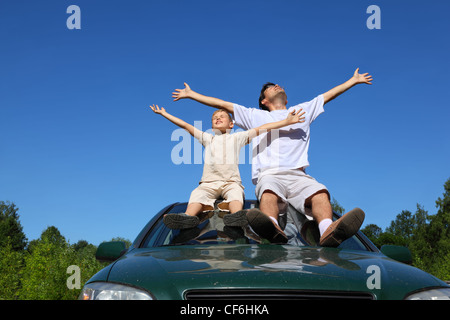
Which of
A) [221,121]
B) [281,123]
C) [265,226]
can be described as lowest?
[265,226]


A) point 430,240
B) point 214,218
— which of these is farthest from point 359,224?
point 430,240

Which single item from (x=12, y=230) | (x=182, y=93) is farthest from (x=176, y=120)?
(x=12, y=230)

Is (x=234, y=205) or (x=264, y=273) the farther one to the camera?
(x=234, y=205)

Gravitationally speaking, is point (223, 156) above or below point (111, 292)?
above

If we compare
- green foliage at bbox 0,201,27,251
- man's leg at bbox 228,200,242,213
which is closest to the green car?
man's leg at bbox 228,200,242,213

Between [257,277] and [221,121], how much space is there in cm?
342

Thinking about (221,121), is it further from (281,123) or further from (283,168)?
(283,168)

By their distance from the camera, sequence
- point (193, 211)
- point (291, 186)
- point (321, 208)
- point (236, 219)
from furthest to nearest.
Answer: point (291, 186) → point (193, 211) → point (321, 208) → point (236, 219)

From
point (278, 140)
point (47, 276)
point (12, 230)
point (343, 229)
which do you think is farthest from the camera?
point (12, 230)

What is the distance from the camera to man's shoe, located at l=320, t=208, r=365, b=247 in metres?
3.09

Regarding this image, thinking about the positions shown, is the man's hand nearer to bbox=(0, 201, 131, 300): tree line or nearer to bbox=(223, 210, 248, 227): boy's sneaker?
bbox=(223, 210, 248, 227): boy's sneaker

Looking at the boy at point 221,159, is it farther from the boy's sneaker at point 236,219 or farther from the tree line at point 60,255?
the tree line at point 60,255

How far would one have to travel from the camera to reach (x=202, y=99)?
16.8 ft
